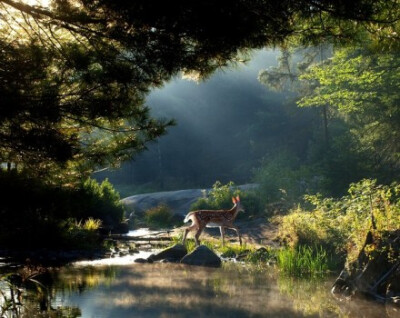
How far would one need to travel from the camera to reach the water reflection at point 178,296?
304 inches

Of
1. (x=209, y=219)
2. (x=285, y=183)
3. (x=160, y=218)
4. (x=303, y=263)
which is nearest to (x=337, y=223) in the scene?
(x=303, y=263)

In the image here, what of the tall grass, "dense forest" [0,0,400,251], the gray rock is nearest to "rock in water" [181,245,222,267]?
the tall grass

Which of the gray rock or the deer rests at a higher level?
the gray rock

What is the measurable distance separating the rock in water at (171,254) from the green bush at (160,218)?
10.2 meters

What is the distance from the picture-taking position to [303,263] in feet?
37.6

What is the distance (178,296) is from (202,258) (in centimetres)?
386

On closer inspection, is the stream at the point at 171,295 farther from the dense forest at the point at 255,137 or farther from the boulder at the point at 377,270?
the dense forest at the point at 255,137

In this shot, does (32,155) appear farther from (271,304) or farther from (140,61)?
(271,304)

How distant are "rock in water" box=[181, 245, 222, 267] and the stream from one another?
59 centimetres

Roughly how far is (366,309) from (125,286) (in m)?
4.17

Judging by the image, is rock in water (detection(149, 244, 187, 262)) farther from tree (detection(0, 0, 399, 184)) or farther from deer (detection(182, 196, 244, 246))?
tree (detection(0, 0, 399, 184))

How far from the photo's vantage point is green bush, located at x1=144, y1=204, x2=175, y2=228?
24.2 meters

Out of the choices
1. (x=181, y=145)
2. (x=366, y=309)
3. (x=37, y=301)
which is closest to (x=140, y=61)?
(x=37, y=301)

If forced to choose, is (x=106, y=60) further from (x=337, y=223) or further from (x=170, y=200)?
(x=170, y=200)
